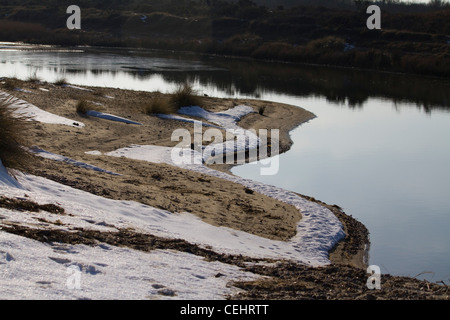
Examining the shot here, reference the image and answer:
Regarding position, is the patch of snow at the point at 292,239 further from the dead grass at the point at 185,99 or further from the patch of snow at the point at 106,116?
the dead grass at the point at 185,99

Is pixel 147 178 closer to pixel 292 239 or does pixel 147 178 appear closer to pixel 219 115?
pixel 292 239

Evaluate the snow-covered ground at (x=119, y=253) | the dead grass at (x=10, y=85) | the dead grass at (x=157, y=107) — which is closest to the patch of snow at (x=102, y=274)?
the snow-covered ground at (x=119, y=253)

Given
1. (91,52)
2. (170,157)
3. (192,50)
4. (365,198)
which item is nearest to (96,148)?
(170,157)

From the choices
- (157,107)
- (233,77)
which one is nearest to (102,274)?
(157,107)

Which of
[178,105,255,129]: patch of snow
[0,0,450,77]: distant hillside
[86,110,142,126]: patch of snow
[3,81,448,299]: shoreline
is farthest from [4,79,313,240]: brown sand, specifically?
[0,0,450,77]: distant hillside

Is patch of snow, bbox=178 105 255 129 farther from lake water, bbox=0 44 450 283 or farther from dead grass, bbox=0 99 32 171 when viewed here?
dead grass, bbox=0 99 32 171

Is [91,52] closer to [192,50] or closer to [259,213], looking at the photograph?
[192,50]
